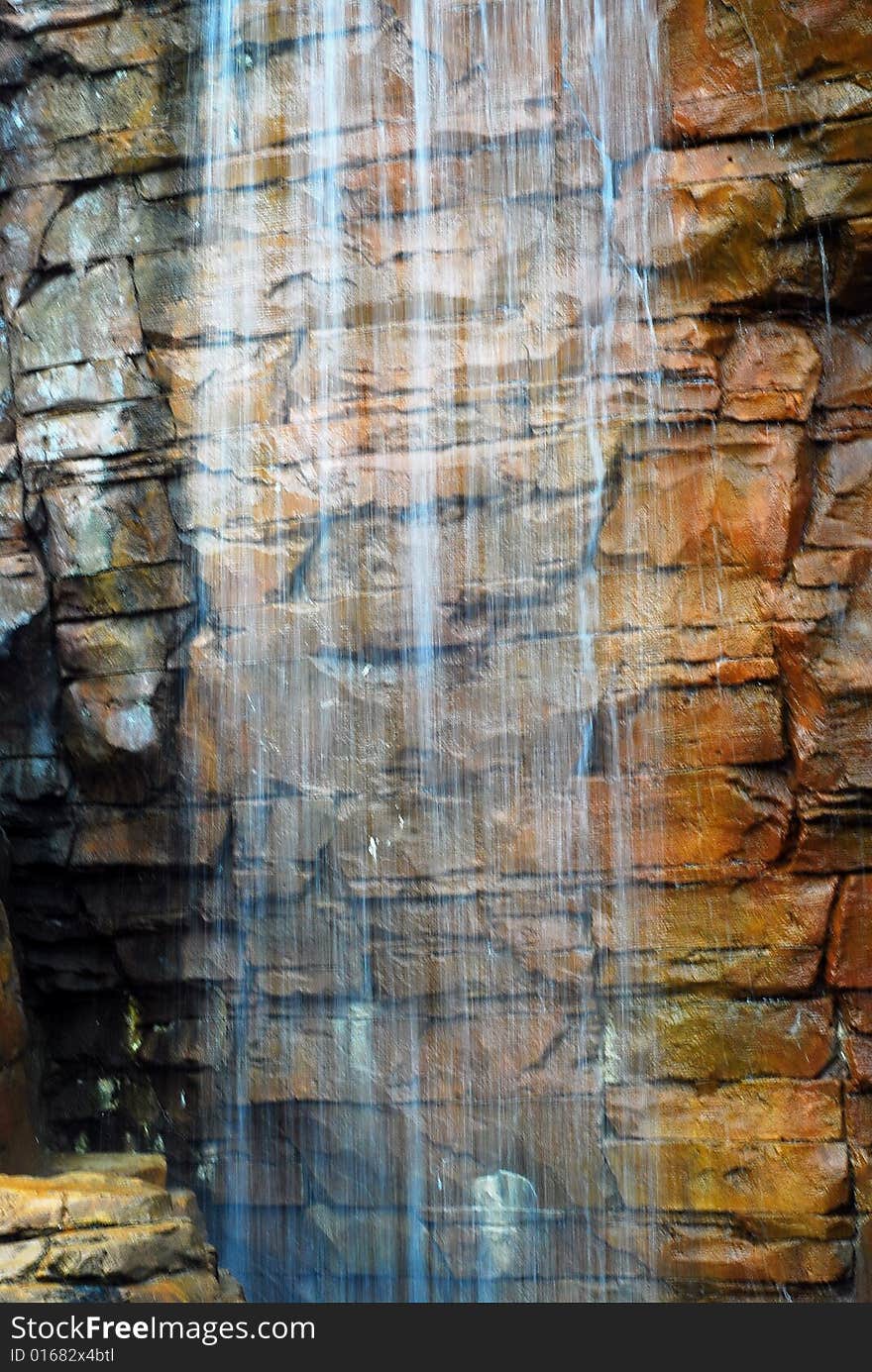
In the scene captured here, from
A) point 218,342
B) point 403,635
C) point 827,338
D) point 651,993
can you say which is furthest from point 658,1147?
point 218,342

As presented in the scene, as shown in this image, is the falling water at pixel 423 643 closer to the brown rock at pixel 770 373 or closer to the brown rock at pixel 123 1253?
the brown rock at pixel 770 373

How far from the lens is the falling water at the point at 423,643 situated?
511 cm

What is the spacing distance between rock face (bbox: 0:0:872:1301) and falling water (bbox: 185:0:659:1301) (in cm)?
2

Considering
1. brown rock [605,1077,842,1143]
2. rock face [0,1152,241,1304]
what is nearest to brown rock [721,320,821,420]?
brown rock [605,1077,842,1143]

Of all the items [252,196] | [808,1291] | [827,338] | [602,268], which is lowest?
[808,1291]

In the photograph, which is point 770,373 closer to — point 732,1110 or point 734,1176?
point 732,1110

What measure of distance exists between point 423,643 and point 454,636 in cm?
12

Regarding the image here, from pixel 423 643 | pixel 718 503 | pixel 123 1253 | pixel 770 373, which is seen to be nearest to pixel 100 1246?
pixel 123 1253

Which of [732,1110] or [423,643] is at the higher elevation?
[423,643]

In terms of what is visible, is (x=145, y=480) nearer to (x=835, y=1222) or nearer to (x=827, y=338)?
(x=827, y=338)

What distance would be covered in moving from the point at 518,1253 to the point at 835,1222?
114 centimetres

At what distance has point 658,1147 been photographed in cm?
495

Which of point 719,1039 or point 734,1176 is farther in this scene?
point 719,1039

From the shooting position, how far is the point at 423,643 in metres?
5.31
